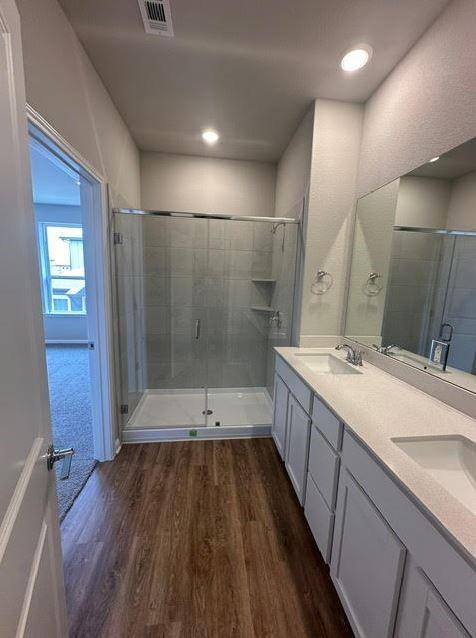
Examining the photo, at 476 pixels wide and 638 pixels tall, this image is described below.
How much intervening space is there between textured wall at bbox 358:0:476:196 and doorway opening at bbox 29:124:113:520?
1850 millimetres

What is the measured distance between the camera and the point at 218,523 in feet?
5.49

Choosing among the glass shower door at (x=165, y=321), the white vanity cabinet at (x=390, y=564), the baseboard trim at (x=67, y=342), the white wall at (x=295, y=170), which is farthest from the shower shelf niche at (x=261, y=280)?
the baseboard trim at (x=67, y=342)

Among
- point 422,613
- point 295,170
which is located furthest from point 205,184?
point 422,613

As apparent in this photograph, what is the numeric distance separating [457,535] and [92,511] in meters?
1.92

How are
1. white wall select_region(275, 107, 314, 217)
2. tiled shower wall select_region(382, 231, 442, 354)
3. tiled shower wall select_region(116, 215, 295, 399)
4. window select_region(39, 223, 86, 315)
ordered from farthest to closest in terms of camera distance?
window select_region(39, 223, 86, 315) → tiled shower wall select_region(116, 215, 295, 399) → white wall select_region(275, 107, 314, 217) → tiled shower wall select_region(382, 231, 442, 354)

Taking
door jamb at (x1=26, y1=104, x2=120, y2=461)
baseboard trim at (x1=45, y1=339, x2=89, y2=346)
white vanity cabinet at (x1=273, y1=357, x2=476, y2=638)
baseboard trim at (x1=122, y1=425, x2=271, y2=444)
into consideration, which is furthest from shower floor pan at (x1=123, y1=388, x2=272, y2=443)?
baseboard trim at (x1=45, y1=339, x2=89, y2=346)

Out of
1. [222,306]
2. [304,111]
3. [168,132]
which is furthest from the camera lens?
[222,306]

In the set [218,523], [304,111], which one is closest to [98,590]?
[218,523]

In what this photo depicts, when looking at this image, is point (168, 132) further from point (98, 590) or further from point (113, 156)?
point (98, 590)

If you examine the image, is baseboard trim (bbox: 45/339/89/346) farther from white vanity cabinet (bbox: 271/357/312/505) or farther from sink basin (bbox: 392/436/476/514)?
sink basin (bbox: 392/436/476/514)

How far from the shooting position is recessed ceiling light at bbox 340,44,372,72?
1573 millimetres

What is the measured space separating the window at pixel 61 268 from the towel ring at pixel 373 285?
479 centimetres

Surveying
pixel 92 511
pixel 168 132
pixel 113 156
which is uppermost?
pixel 168 132

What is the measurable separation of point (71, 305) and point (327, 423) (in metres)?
5.51
